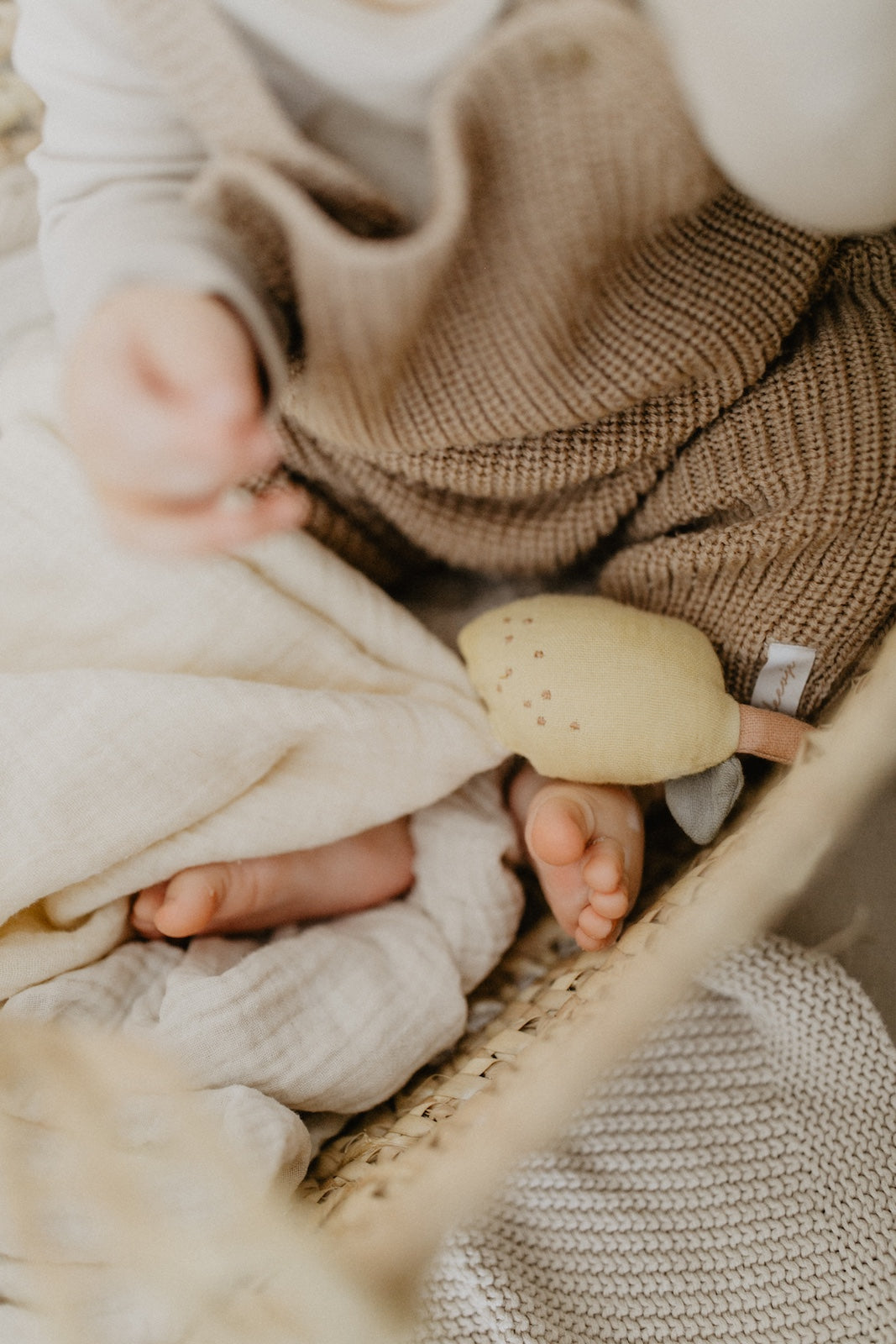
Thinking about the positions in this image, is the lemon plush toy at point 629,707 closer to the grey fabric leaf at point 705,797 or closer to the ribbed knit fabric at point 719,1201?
the grey fabric leaf at point 705,797

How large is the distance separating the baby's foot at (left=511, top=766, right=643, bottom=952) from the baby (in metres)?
0.25

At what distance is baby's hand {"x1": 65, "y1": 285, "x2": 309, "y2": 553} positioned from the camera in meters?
0.29

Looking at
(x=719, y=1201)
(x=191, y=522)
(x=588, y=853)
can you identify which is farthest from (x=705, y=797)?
(x=191, y=522)

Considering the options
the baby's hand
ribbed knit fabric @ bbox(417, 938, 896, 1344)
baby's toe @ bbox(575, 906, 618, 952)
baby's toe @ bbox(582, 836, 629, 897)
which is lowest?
ribbed knit fabric @ bbox(417, 938, 896, 1344)

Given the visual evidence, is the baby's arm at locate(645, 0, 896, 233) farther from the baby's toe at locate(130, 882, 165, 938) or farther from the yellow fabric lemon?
the baby's toe at locate(130, 882, 165, 938)

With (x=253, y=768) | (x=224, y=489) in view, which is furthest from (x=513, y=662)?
(x=224, y=489)

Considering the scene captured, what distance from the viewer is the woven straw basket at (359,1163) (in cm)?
38

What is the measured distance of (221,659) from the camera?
557 mm

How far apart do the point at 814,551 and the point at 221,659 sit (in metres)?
0.32

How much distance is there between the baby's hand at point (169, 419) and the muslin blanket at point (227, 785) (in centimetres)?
22

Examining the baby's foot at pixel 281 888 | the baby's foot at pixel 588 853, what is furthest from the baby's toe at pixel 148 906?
the baby's foot at pixel 588 853

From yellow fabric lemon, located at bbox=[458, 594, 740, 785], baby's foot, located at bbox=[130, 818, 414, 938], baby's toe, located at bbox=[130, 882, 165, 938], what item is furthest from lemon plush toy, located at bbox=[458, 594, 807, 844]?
baby's toe, located at bbox=[130, 882, 165, 938]

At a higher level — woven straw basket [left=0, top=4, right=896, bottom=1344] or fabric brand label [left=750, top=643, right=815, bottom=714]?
fabric brand label [left=750, top=643, right=815, bottom=714]

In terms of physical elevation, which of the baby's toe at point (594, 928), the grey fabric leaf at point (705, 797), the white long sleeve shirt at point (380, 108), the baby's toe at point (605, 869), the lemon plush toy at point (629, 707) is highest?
the white long sleeve shirt at point (380, 108)
